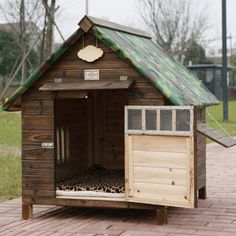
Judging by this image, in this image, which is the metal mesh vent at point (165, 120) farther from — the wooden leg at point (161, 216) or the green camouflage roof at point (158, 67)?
the wooden leg at point (161, 216)

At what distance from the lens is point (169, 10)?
4269 centimetres

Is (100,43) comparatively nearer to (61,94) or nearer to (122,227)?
(61,94)

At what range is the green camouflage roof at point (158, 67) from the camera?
7.00 metres

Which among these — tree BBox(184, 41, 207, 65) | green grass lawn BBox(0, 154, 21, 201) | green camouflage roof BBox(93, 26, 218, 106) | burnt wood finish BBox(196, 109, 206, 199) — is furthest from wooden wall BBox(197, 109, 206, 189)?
tree BBox(184, 41, 207, 65)

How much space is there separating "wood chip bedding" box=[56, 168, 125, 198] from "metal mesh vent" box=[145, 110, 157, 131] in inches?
31.4

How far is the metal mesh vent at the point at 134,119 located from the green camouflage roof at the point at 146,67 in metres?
0.37

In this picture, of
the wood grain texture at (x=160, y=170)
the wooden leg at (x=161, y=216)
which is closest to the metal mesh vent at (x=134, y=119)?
the wood grain texture at (x=160, y=170)

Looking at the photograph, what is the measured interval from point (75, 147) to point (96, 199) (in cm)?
159

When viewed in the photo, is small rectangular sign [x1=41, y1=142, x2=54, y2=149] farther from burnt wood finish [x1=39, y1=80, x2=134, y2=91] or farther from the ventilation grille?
the ventilation grille

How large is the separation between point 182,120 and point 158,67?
1.06 metres

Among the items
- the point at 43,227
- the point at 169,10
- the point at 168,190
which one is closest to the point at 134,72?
the point at 168,190

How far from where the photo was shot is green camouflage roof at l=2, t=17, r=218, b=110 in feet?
23.1

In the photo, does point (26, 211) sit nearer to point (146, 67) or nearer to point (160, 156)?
point (160, 156)

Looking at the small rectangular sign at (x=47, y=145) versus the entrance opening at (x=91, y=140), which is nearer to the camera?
the small rectangular sign at (x=47, y=145)
